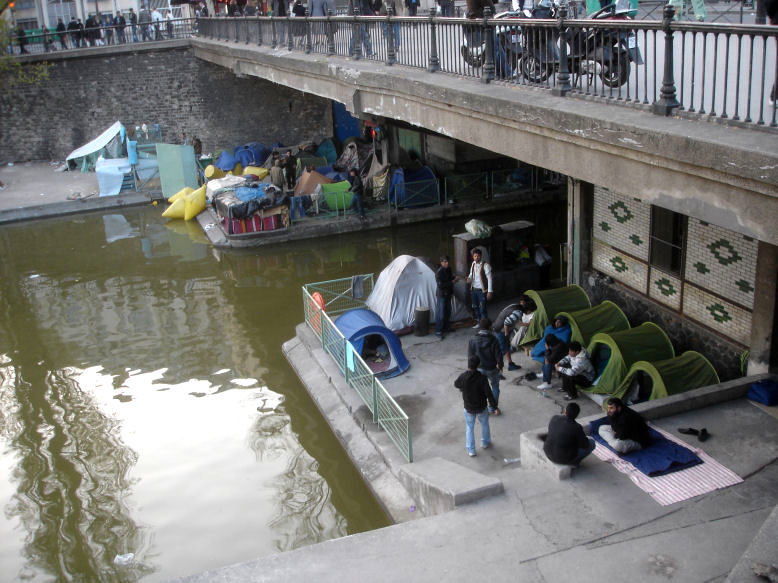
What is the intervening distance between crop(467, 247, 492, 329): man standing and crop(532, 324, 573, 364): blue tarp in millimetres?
1431

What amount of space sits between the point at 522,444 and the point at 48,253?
680 inches

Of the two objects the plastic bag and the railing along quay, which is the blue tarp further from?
the railing along quay

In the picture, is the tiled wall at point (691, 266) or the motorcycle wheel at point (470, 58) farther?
the motorcycle wheel at point (470, 58)

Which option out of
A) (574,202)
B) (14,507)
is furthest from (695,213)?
(14,507)

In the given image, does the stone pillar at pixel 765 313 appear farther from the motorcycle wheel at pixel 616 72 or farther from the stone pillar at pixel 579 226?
the stone pillar at pixel 579 226

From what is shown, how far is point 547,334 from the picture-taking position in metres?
10.9

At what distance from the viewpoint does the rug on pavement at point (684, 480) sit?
24.7 ft

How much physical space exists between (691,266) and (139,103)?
85.8 ft

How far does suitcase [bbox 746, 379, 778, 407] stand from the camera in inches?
351

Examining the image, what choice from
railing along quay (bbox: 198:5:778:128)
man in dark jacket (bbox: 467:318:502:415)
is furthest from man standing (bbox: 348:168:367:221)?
man in dark jacket (bbox: 467:318:502:415)

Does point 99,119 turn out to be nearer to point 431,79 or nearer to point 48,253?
point 48,253

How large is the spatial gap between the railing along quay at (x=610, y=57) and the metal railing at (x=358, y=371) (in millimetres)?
4253

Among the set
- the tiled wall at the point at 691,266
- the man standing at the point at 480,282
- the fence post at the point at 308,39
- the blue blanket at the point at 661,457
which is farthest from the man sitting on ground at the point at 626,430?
the fence post at the point at 308,39

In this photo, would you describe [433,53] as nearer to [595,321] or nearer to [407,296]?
[407,296]
